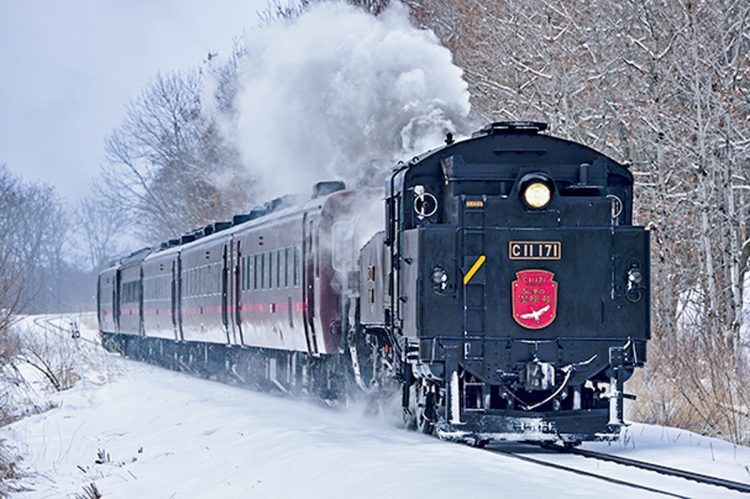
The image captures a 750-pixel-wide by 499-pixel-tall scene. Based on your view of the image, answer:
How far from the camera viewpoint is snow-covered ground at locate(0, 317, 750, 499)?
32.2ft

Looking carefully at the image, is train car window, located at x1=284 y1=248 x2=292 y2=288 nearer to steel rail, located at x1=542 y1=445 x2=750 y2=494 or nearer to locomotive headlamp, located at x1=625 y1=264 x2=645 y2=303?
steel rail, located at x1=542 y1=445 x2=750 y2=494

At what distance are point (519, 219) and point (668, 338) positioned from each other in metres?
7.35

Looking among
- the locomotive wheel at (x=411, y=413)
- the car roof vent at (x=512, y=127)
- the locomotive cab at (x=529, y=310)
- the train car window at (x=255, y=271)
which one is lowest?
the locomotive wheel at (x=411, y=413)

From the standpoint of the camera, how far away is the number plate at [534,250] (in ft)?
40.3

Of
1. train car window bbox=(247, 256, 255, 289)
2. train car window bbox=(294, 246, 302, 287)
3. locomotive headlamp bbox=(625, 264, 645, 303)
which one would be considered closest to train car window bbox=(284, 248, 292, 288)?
train car window bbox=(294, 246, 302, 287)

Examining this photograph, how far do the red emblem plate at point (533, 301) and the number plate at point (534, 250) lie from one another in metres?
0.14

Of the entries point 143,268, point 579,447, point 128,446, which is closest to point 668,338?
point 579,447

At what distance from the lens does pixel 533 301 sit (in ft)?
40.4

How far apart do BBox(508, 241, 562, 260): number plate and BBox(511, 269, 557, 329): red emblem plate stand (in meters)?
0.14

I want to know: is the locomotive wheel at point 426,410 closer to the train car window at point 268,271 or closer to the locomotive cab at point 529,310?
the locomotive cab at point 529,310

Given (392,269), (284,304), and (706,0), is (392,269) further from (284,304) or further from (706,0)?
(706,0)

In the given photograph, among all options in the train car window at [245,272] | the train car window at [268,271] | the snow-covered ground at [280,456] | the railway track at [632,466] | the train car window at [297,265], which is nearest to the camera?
the railway track at [632,466]

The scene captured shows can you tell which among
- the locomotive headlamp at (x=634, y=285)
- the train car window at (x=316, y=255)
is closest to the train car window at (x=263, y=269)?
the train car window at (x=316, y=255)

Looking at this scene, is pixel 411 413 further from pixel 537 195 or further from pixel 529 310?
pixel 537 195
